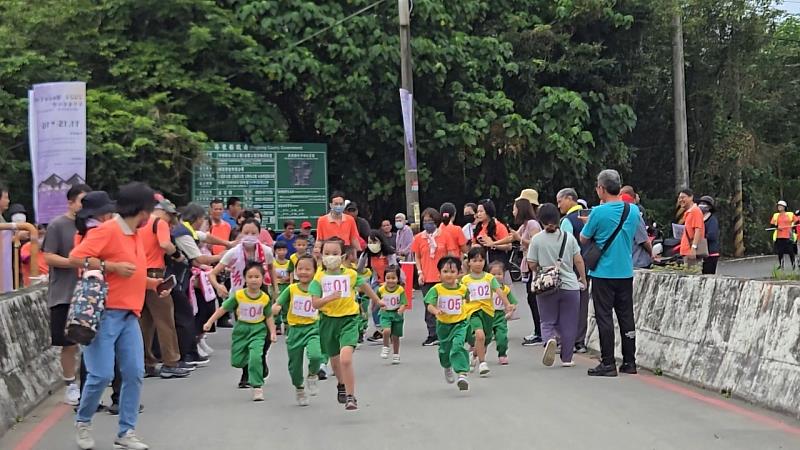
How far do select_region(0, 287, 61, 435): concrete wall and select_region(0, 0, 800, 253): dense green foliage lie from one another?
10.9 metres

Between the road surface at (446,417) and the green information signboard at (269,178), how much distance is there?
44.0ft

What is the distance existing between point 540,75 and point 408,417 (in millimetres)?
20647

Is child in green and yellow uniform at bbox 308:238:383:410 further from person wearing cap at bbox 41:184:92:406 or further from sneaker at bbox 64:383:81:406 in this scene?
sneaker at bbox 64:383:81:406

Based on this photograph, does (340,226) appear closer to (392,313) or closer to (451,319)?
(392,313)

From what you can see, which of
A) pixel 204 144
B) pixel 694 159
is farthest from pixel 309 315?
pixel 694 159

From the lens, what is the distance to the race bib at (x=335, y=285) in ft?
30.2

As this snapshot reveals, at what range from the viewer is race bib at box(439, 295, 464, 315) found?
33.9ft

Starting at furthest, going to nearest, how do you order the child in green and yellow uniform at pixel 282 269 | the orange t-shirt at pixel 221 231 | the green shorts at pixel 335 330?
the orange t-shirt at pixel 221 231 → the child in green and yellow uniform at pixel 282 269 → the green shorts at pixel 335 330

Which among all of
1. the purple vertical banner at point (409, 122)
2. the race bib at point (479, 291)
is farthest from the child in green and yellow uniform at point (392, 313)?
the purple vertical banner at point (409, 122)

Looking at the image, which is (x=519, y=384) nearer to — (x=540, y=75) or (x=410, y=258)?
(x=410, y=258)

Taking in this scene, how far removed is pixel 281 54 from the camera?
24766 mm

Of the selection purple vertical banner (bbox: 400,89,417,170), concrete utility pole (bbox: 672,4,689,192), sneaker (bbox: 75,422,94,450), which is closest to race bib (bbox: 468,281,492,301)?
sneaker (bbox: 75,422,94,450)

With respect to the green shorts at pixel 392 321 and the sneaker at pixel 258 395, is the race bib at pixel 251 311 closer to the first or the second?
the sneaker at pixel 258 395

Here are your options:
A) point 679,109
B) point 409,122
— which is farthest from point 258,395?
point 679,109
